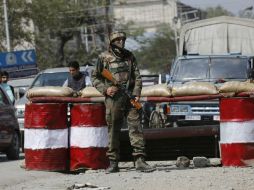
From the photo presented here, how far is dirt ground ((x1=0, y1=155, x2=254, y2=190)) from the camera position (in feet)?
32.9

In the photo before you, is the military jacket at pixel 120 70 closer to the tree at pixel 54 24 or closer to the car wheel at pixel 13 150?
the car wheel at pixel 13 150

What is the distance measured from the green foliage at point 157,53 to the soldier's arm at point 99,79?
6989cm

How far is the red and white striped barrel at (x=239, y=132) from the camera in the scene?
464 inches

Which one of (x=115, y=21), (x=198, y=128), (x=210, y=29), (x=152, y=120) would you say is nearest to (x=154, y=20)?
(x=115, y=21)

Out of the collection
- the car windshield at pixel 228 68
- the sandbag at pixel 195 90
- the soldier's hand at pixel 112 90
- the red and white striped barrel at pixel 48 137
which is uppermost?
the soldier's hand at pixel 112 90

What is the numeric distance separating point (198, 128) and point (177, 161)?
0.63 m

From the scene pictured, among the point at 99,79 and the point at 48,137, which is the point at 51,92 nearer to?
the point at 48,137

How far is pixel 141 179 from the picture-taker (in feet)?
35.2

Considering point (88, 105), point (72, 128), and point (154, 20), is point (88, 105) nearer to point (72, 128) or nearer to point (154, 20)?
point (72, 128)

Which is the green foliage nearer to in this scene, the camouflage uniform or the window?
the window

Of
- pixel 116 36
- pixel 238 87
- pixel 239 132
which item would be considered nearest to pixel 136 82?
pixel 116 36

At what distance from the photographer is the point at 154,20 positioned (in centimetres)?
10481

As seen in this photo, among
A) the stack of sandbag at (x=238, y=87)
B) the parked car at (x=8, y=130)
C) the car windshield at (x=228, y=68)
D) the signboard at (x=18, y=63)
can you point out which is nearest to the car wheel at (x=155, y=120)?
the car windshield at (x=228, y=68)

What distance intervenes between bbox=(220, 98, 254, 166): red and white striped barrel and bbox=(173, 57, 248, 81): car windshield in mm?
7744
